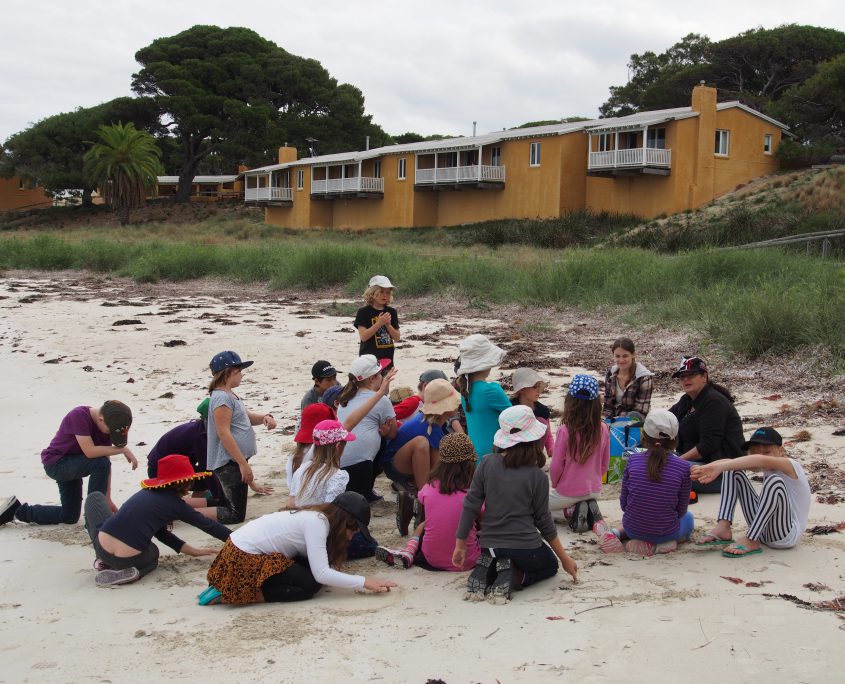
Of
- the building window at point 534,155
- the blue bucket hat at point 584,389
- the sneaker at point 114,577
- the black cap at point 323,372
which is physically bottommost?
the sneaker at point 114,577

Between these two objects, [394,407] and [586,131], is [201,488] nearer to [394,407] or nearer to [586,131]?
[394,407]

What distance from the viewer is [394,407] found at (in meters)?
6.51

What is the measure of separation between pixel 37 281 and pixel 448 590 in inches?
914

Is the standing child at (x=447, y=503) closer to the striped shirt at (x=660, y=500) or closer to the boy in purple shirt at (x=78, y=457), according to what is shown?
the striped shirt at (x=660, y=500)

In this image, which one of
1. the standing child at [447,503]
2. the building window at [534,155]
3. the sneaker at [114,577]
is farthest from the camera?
→ the building window at [534,155]

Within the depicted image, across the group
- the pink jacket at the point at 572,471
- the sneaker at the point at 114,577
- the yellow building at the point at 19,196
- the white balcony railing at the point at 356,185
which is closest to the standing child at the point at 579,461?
the pink jacket at the point at 572,471

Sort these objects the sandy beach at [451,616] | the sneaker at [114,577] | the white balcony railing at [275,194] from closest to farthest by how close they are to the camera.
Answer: the sandy beach at [451,616] → the sneaker at [114,577] → the white balcony railing at [275,194]

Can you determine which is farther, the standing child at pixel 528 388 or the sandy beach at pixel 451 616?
the standing child at pixel 528 388

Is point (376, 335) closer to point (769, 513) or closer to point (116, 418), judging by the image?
point (116, 418)

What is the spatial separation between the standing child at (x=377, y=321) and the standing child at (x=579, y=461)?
274 centimetres

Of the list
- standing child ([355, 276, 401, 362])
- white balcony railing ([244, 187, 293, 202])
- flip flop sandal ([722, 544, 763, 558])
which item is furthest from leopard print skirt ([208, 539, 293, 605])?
white balcony railing ([244, 187, 293, 202])

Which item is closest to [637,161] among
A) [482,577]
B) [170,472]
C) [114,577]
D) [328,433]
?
[328,433]

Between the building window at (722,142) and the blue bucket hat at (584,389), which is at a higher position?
the building window at (722,142)

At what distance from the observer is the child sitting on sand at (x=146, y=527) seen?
197 inches
